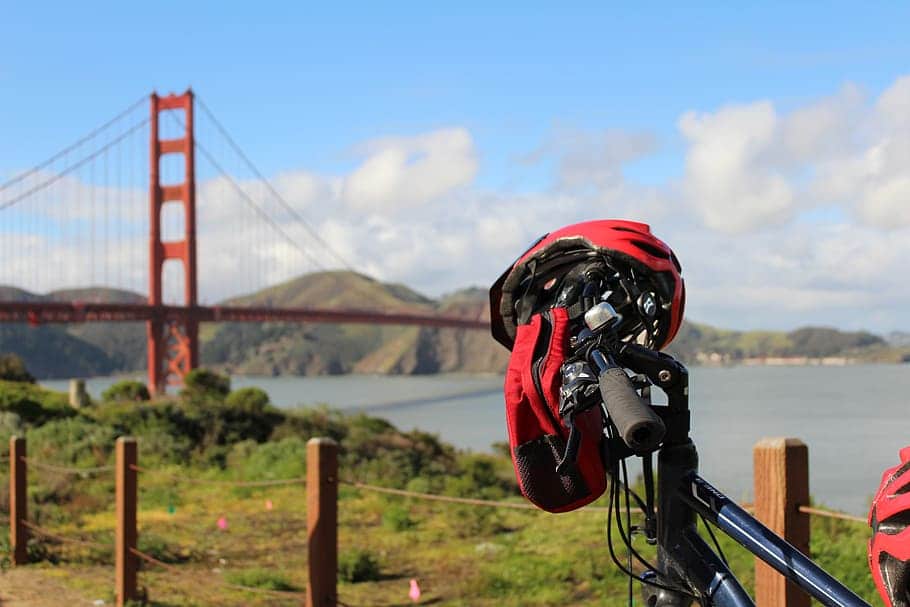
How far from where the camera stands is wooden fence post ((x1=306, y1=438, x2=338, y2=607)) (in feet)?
12.6

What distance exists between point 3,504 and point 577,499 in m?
8.30

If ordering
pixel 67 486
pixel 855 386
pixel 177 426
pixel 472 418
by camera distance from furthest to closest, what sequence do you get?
pixel 855 386, pixel 472 418, pixel 177 426, pixel 67 486

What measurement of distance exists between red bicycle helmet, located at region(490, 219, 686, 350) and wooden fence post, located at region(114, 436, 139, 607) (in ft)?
14.8

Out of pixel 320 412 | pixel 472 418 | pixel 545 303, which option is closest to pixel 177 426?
pixel 320 412

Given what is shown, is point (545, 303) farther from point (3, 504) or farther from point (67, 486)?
point (67, 486)

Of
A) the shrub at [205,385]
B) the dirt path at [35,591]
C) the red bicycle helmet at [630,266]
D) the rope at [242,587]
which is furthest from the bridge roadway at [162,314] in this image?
the red bicycle helmet at [630,266]

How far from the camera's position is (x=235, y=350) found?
6762 centimetres

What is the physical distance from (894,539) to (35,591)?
19.5ft

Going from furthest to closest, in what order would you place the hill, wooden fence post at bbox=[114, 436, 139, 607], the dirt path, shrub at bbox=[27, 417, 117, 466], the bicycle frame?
1. the hill
2. shrub at bbox=[27, 417, 117, 466]
3. the dirt path
4. wooden fence post at bbox=[114, 436, 139, 607]
5. the bicycle frame

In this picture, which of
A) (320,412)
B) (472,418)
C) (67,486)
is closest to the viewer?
(67,486)

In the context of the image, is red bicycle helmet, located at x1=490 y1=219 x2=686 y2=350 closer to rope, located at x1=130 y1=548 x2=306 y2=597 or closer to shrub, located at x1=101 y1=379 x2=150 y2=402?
rope, located at x1=130 y1=548 x2=306 y2=597

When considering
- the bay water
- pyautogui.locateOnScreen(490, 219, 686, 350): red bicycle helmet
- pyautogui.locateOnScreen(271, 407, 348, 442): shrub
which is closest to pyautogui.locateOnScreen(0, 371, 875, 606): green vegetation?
pyautogui.locateOnScreen(271, 407, 348, 442): shrub

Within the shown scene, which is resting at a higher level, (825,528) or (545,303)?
(545,303)

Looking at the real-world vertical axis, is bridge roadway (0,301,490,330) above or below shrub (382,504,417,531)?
above
